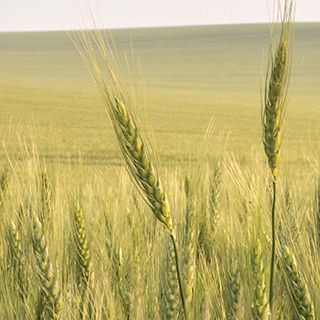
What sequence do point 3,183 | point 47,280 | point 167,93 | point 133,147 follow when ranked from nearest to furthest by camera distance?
point 133,147
point 47,280
point 3,183
point 167,93

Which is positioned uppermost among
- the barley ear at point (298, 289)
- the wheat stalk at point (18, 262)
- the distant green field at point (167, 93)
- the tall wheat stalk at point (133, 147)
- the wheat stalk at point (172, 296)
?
the tall wheat stalk at point (133, 147)

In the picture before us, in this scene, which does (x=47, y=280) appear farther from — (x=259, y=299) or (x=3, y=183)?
(x=3, y=183)

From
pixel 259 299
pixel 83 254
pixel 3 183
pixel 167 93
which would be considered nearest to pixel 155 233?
pixel 83 254

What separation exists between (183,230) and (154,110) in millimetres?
18343

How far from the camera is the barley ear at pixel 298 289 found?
49.5 inches

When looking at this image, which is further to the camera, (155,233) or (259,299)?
(155,233)

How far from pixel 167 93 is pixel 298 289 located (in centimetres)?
2735

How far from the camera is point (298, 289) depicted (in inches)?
50.7

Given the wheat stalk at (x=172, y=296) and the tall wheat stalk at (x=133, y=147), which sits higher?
the tall wheat stalk at (x=133, y=147)

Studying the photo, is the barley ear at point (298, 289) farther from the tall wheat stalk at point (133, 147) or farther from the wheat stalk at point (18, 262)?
the wheat stalk at point (18, 262)

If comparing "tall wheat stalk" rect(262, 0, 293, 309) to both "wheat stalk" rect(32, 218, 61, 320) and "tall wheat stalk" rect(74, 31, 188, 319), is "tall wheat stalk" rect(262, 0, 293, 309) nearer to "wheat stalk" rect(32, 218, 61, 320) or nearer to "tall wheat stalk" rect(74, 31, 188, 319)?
"tall wheat stalk" rect(74, 31, 188, 319)

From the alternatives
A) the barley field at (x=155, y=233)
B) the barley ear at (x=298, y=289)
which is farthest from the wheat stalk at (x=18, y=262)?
the barley ear at (x=298, y=289)

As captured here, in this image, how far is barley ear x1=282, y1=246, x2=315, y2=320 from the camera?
1257 millimetres

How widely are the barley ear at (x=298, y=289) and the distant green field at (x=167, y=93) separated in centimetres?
35
